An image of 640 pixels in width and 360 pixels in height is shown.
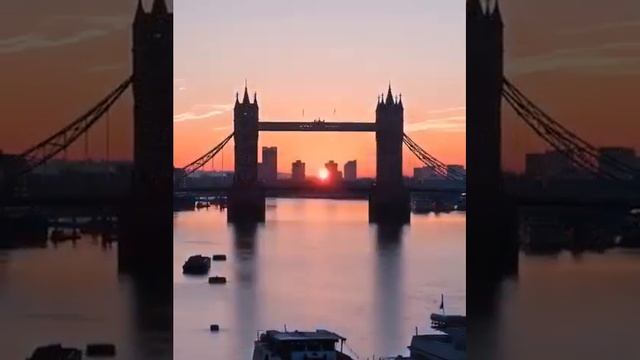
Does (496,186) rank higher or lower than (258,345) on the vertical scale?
higher

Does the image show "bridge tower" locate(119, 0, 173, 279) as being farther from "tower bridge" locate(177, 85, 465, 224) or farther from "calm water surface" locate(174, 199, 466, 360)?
"tower bridge" locate(177, 85, 465, 224)

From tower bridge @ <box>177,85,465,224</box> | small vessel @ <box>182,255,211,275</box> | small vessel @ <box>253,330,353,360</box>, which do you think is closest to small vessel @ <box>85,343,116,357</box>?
small vessel @ <box>253,330,353,360</box>

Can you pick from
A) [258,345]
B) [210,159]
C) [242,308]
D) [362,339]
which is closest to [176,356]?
[258,345]

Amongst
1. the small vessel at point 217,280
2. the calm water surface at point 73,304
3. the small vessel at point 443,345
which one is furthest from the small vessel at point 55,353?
the small vessel at point 217,280

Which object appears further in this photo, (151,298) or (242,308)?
(242,308)

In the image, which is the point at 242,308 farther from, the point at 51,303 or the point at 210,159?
the point at 210,159

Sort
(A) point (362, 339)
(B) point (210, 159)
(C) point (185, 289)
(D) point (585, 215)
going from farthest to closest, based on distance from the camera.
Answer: (B) point (210, 159), (C) point (185, 289), (A) point (362, 339), (D) point (585, 215)
